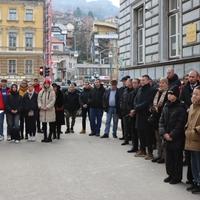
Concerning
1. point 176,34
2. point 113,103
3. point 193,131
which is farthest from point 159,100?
point 176,34

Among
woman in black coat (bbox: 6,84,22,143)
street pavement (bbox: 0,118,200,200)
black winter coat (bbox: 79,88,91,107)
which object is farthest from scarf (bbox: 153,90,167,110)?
black winter coat (bbox: 79,88,91,107)

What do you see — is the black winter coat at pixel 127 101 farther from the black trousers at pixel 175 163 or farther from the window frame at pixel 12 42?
the window frame at pixel 12 42

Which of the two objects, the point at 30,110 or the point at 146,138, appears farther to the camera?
the point at 30,110

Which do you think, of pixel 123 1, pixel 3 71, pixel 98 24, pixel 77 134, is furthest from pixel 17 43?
pixel 77 134

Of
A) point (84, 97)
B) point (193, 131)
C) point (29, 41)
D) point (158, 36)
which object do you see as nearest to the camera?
point (193, 131)

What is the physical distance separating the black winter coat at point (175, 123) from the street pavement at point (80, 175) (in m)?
0.76

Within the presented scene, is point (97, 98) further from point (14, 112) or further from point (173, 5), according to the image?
point (173, 5)

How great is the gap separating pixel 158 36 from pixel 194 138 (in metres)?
11.5

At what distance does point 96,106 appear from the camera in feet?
61.4

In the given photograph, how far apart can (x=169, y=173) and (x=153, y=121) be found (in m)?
2.50

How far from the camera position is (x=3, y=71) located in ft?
273

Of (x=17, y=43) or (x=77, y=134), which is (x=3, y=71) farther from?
(x=77, y=134)

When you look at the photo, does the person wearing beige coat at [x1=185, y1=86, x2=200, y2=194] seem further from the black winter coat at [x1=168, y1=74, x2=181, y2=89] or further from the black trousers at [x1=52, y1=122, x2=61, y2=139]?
the black trousers at [x1=52, y1=122, x2=61, y2=139]

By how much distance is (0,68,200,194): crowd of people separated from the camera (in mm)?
9641
